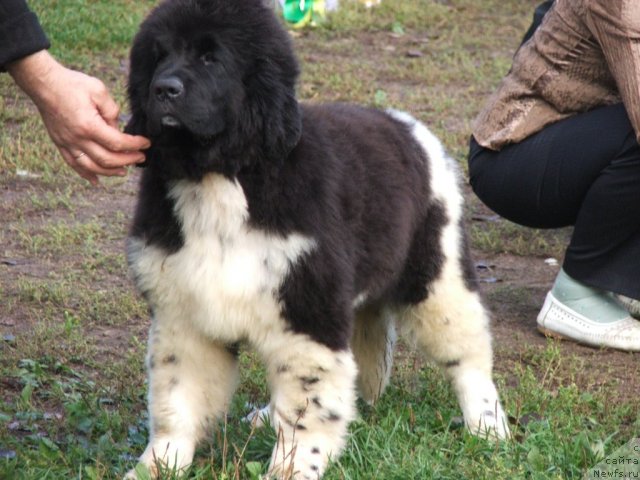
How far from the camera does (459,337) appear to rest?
4.39m

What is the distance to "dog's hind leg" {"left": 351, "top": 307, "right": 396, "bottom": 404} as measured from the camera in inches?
180

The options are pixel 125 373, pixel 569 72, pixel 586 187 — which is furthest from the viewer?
pixel 586 187

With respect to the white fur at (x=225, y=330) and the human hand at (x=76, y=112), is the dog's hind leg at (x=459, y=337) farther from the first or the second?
the human hand at (x=76, y=112)

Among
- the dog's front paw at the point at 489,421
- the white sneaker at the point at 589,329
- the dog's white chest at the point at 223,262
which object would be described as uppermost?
the dog's white chest at the point at 223,262

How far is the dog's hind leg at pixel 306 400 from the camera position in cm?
363

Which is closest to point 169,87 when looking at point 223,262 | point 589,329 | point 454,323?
point 223,262

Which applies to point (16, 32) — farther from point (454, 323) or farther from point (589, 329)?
point (589, 329)

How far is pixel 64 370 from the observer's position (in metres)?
4.83

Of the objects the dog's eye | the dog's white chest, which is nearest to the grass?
the dog's white chest

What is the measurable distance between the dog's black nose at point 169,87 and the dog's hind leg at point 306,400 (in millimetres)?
799

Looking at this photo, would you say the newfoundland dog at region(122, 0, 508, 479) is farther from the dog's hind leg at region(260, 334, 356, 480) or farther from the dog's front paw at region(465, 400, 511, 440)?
the dog's front paw at region(465, 400, 511, 440)

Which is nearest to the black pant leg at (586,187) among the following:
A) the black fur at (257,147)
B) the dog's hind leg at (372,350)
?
the dog's hind leg at (372,350)

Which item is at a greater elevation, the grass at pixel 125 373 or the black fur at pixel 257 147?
the black fur at pixel 257 147

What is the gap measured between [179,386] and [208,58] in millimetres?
1043
